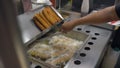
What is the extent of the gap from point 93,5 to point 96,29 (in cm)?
30

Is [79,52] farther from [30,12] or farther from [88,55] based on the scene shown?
[30,12]

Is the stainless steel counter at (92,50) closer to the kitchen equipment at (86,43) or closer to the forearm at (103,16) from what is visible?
the kitchen equipment at (86,43)

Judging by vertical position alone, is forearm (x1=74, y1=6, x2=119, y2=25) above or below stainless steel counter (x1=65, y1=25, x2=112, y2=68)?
above

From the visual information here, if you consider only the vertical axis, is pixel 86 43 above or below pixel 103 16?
below

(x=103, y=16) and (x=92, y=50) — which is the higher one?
(x=103, y=16)

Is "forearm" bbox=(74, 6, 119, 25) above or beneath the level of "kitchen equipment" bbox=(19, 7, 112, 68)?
above

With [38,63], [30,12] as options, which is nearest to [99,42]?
[38,63]

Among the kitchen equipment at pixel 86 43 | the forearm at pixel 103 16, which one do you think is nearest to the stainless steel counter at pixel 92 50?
the kitchen equipment at pixel 86 43

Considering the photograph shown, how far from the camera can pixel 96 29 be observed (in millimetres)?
979

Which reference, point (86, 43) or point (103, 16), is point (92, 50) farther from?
point (103, 16)

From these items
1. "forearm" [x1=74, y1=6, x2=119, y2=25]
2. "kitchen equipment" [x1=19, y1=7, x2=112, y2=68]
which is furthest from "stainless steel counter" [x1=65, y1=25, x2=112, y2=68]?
"forearm" [x1=74, y1=6, x2=119, y2=25]

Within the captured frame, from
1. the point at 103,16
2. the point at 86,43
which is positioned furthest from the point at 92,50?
the point at 103,16

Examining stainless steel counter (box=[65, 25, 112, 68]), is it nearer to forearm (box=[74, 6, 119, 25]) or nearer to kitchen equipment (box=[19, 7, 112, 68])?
kitchen equipment (box=[19, 7, 112, 68])

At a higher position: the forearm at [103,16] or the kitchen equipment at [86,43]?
the forearm at [103,16]
